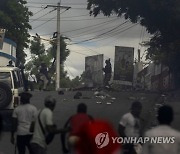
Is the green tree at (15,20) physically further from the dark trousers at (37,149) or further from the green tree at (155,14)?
the dark trousers at (37,149)

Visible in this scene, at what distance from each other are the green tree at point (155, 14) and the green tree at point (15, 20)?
13831 millimetres

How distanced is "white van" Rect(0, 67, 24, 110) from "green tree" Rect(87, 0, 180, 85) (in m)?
8.29

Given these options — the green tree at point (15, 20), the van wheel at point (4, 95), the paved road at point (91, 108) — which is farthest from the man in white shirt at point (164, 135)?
the green tree at point (15, 20)

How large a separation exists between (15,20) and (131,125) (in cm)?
2978

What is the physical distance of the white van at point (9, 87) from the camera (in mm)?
12305

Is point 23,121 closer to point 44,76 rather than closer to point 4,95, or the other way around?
point 4,95

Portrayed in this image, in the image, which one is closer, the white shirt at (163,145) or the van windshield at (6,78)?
the white shirt at (163,145)

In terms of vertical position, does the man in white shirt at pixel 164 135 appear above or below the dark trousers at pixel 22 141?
above

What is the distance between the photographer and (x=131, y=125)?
7684 millimetres

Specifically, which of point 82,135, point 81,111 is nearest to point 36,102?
point 81,111

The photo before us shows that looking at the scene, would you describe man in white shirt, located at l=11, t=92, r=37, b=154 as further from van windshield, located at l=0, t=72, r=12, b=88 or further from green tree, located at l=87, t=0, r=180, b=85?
green tree, located at l=87, t=0, r=180, b=85

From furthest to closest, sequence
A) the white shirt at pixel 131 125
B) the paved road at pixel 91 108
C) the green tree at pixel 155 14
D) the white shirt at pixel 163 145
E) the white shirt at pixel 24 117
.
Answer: the green tree at pixel 155 14
the paved road at pixel 91 108
the white shirt at pixel 24 117
the white shirt at pixel 131 125
the white shirt at pixel 163 145

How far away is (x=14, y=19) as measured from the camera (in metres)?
36.2

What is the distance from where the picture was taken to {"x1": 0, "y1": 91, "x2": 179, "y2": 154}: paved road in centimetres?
1102
